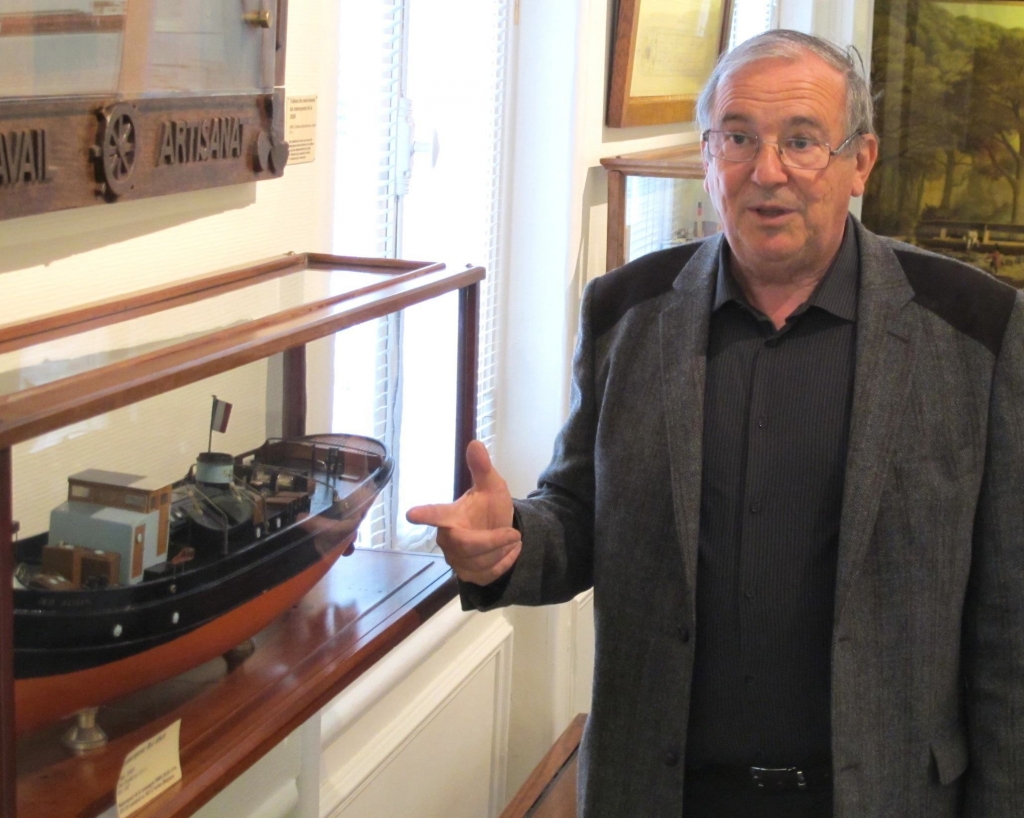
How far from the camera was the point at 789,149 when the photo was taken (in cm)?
157

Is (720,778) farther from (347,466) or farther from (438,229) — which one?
(438,229)

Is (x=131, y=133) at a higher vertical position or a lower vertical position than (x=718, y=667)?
higher

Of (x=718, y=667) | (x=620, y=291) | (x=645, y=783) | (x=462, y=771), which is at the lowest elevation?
(x=462, y=771)

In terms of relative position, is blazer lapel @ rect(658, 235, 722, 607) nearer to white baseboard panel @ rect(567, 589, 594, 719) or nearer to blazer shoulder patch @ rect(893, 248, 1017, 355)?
blazer shoulder patch @ rect(893, 248, 1017, 355)

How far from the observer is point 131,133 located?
1.30m

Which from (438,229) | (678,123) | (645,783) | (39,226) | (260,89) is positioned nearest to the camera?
(39,226)

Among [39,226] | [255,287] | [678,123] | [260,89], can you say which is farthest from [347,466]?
[678,123]

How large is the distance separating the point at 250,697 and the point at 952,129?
13.1 ft

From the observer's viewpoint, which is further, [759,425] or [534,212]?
[534,212]

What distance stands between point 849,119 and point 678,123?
6.92 feet

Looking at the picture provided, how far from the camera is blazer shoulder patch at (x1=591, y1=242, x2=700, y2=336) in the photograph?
1.76 meters

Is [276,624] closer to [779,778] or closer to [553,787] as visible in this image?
[779,778]

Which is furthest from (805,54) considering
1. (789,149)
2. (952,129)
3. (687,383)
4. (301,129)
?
(952,129)

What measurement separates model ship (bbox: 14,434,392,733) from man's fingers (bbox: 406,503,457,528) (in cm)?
7
